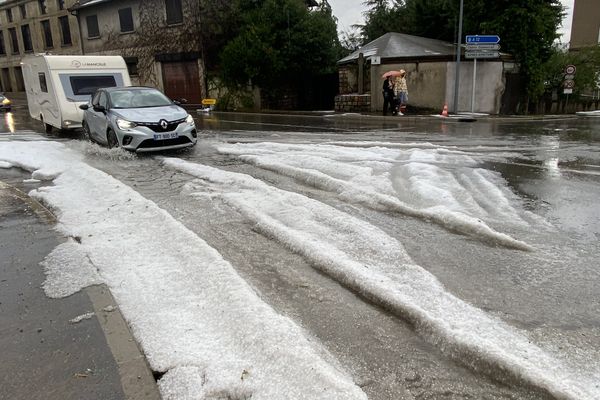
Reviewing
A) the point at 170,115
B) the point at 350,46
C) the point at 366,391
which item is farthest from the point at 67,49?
the point at 366,391

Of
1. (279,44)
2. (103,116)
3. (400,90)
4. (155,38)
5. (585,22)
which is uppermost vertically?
(585,22)

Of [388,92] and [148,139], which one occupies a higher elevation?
[388,92]

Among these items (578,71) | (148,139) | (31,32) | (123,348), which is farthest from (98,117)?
(31,32)

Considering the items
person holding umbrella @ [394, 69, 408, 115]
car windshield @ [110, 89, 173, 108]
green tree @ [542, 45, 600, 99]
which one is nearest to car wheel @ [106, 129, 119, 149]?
car windshield @ [110, 89, 173, 108]

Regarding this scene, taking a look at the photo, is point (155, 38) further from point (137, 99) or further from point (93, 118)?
point (137, 99)

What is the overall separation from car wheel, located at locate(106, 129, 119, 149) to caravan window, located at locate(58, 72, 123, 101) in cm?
467

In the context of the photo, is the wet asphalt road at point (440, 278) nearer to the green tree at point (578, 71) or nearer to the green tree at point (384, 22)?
the green tree at point (578, 71)

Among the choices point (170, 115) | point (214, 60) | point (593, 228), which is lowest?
point (593, 228)

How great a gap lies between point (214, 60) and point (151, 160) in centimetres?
2355

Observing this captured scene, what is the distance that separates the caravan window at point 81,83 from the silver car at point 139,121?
3.21m

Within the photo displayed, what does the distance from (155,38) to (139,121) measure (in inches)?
1026

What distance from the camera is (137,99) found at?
11.7m

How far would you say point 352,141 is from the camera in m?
12.7

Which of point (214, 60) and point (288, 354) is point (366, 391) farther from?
point (214, 60)
